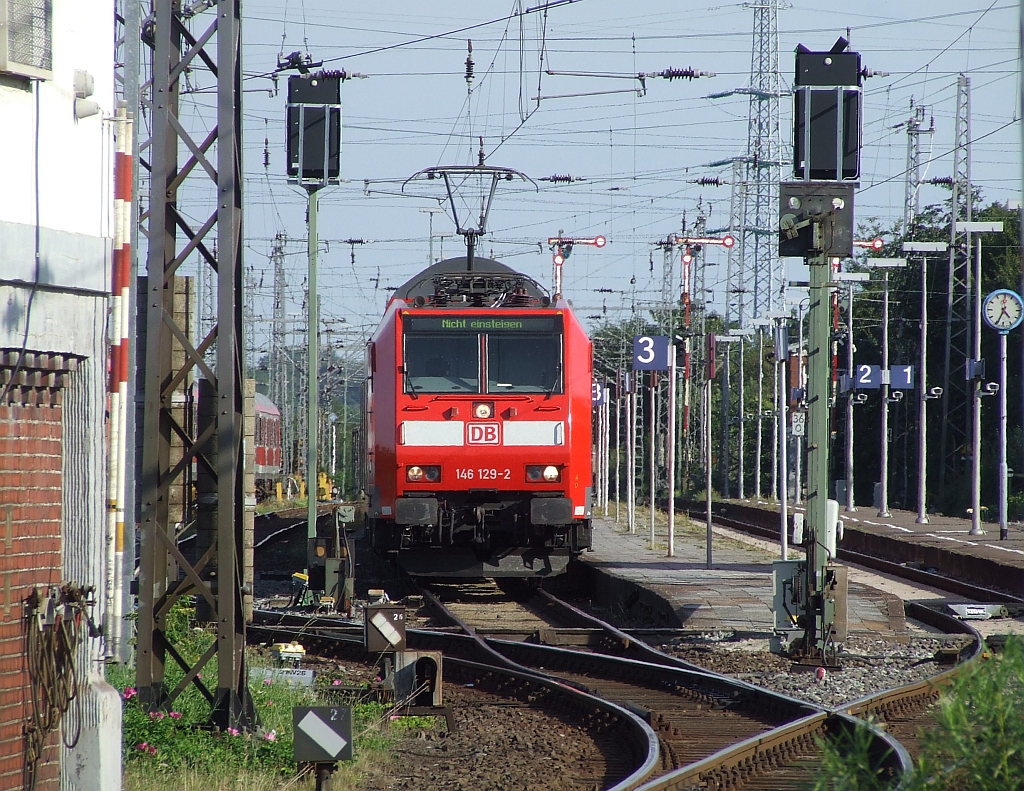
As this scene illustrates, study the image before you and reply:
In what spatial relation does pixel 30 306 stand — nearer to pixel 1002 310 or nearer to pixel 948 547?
pixel 948 547

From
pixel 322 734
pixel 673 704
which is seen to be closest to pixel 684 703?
pixel 673 704

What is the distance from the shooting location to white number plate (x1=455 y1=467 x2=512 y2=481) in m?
16.2

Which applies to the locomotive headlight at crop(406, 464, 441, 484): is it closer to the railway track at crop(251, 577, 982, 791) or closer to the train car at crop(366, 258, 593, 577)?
the train car at crop(366, 258, 593, 577)

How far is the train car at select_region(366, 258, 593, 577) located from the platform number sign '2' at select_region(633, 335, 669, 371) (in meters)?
5.91

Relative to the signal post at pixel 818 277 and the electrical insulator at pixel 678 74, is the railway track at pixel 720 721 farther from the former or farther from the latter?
the electrical insulator at pixel 678 74

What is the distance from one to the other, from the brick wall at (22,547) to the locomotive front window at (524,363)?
10043 mm

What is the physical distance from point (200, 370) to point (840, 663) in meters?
6.26

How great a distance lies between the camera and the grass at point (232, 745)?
289 inches

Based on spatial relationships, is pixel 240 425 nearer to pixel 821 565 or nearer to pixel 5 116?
pixel 5 116

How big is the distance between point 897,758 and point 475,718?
11.1ft

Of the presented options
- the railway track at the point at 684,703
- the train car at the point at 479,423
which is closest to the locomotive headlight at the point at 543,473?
the train car at the point at 479,423

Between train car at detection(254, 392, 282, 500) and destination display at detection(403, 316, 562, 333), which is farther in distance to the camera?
train car at detection(254, 392, 282, 500)

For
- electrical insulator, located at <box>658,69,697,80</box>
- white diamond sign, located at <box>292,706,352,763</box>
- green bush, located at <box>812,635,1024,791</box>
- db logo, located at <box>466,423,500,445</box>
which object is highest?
electrical insulator, located at <box>658,69,697,80</box>

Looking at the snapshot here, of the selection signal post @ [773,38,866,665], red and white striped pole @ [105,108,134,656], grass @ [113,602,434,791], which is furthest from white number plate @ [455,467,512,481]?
grass @ [113,602,434,791]
